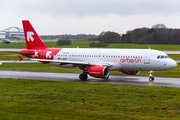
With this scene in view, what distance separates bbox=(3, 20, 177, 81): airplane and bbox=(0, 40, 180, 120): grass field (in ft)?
18.7

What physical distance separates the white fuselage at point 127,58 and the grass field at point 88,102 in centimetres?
577

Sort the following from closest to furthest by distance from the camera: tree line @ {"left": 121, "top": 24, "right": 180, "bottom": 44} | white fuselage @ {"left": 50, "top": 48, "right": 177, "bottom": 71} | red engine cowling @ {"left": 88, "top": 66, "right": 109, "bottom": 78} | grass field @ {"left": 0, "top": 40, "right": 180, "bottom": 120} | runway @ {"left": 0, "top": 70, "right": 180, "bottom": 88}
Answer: grass field @ {"left": 0, "top": 40, "right": 180, "bottom": 120}
runway @ {"left": 0, "top": 70, "right": 180, "bottom": 88}
red engine cowling @ {"left": 88, "top": 66, "right": 109, "bottom": 78}
white fuselage @ {"left": 50, "top": 48, "right": 177, "bottom": 71}
tree line @ {"left": 121, "top": 24, "right": 180, "bottom": 44}

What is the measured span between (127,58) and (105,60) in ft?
9.48

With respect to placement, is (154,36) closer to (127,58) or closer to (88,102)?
(127,58)

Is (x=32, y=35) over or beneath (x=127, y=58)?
over

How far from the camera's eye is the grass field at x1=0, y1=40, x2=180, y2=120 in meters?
16.7

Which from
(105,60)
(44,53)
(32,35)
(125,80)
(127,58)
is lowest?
(125,80)

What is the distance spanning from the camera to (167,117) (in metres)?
16.4

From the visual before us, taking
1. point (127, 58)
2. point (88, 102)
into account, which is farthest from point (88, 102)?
point (127, 58)

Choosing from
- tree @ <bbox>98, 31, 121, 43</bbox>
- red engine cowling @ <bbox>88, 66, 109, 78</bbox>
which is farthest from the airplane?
tree @ <bbox>98, 31, 121, 43</bbox>

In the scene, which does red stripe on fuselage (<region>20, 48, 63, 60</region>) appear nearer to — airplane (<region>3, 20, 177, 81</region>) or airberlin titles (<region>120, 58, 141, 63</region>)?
airplane (<region>3, 20, 177, 81</region>)

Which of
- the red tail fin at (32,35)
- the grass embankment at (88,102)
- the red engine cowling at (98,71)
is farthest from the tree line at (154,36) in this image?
the grass embankment at (88,102)

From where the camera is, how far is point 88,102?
67.1 feet

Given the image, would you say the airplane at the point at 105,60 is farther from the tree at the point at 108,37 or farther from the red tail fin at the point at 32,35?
the tree at the point at 108,37
